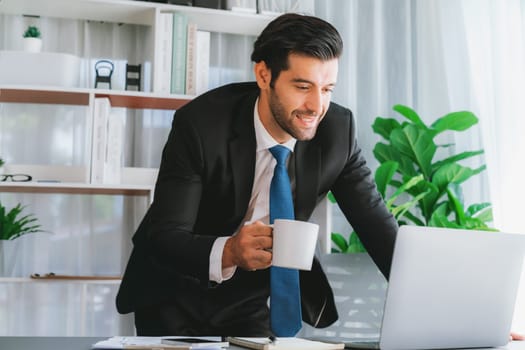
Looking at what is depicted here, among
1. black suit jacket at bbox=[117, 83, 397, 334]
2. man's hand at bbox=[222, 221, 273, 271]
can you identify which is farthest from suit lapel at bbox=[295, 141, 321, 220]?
man's hand at bbox=[222, 221, 273, 271]

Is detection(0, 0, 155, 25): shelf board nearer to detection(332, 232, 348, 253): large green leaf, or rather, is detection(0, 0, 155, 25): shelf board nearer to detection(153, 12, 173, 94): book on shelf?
detection(153, 12, 173, 94): book on shelf

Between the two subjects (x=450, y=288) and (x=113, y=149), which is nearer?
(x=450, y=288)

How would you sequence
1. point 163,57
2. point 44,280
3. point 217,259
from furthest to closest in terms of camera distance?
point 163,57
point 44,280
point 217,259

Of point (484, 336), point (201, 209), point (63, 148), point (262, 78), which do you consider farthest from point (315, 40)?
point (63, 148)

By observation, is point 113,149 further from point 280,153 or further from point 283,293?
point 283,293

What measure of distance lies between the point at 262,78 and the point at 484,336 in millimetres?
856

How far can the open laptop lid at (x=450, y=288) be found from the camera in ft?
4.00

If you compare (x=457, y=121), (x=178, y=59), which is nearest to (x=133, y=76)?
(x=178, y=59)

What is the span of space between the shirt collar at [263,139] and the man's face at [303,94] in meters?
0.05

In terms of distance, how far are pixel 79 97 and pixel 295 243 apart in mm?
2128

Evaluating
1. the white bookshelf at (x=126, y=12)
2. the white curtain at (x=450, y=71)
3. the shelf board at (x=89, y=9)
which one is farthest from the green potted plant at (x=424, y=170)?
the shelf board at (x=89, y=9)

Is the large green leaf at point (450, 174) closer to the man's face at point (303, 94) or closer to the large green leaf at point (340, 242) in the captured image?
the large green leaf at point (340, 242)

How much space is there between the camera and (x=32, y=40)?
3070 millimetres

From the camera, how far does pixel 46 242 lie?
3.28 meters
